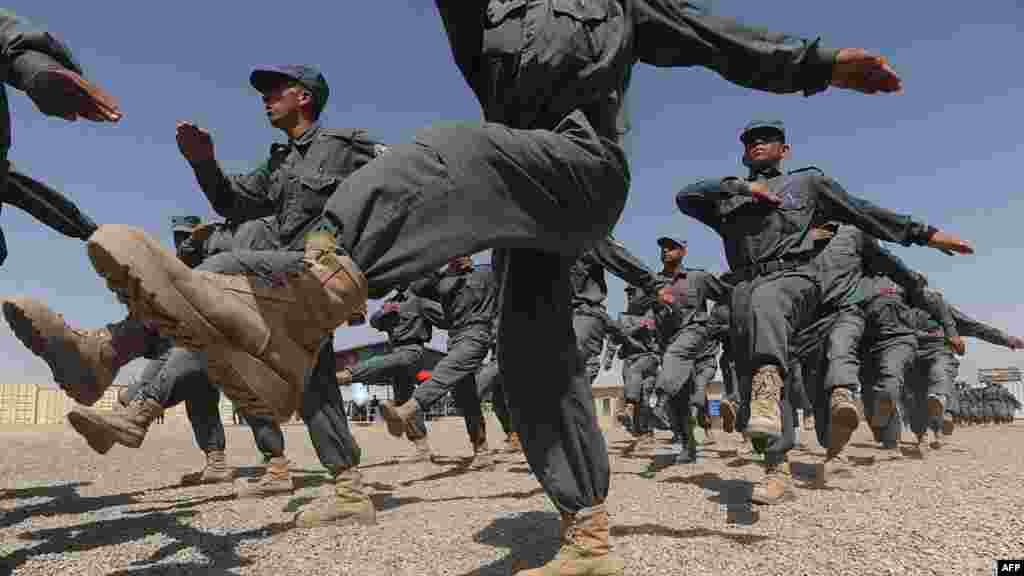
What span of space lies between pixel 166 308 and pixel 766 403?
3.25 m

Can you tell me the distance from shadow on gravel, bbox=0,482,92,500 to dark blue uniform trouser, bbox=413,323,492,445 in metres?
2.74

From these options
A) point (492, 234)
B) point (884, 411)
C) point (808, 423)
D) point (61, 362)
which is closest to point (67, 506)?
point (61, 362)

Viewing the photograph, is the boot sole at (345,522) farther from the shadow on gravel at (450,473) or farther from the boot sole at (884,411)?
the boot sole at (884,411)

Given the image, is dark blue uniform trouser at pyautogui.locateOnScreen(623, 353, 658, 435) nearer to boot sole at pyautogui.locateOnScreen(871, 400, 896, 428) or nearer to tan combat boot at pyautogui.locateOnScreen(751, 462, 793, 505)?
boot sole at pyautogui.locateOnScreen(871, 400, 896, 428)

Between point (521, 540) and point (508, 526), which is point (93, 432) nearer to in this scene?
point (508, 526)

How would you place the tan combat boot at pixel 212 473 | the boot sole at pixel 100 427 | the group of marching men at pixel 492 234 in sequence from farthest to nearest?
the tan combat boot at pixel 212 473 → the boot sole at pixel 100 427 → the group of marching men at pixel 492 234

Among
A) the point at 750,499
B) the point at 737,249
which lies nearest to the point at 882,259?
the point at 737,249

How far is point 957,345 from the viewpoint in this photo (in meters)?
9.77

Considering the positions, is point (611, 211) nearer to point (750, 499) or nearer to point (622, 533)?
point (622, 533)

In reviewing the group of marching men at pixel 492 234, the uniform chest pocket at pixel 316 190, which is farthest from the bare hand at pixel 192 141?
the uniform chest pocket at pixel 316 190

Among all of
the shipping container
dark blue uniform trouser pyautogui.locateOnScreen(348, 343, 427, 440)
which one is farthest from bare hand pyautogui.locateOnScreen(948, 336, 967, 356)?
the shipping container

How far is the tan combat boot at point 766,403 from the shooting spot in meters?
3.55

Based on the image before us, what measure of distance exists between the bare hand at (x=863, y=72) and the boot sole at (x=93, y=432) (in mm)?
3578

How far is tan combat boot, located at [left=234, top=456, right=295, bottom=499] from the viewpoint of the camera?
4629mm
